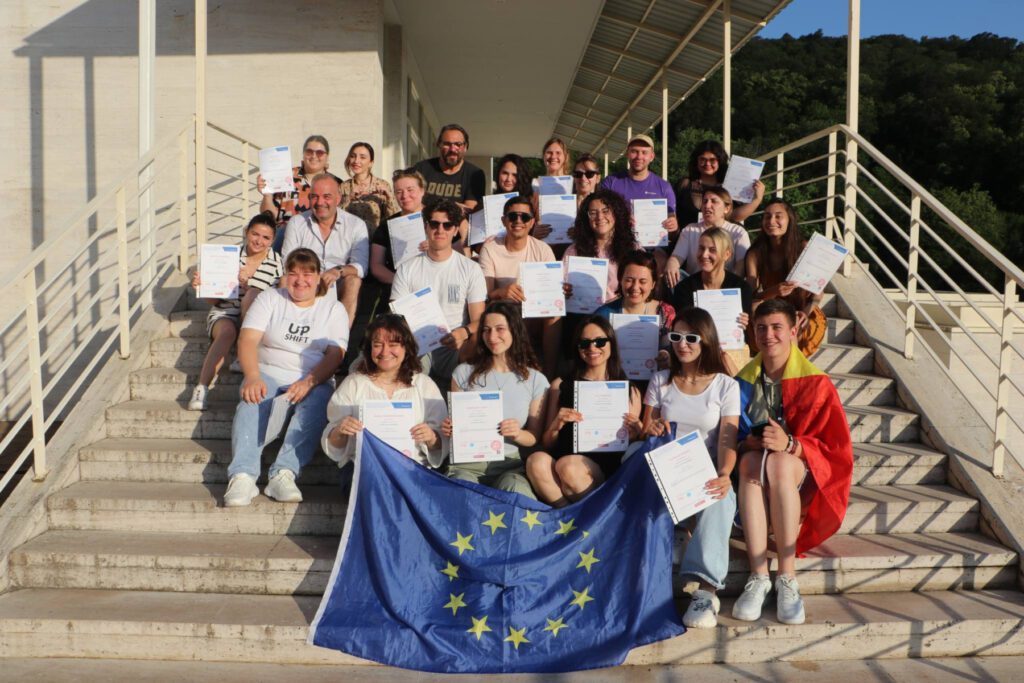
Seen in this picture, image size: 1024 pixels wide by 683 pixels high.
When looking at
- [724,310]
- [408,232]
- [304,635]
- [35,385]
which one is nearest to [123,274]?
[35,385]

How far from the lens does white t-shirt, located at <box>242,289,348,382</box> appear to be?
210 inches

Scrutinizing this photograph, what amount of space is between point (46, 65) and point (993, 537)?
1063 centimetres

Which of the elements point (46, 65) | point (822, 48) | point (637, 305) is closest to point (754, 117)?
point (822, 48)

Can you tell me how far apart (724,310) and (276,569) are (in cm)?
293

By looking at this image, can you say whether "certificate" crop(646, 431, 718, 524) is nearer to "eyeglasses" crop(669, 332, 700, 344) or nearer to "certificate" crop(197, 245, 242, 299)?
"eyeglasses" crop(669, 332, 700, 344)

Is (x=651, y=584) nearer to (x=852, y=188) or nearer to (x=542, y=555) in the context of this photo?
(x=542, y=555)

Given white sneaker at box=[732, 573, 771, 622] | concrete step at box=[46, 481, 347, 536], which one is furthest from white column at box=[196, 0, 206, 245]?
white sneaker at box=[732, 573, 771, 622]

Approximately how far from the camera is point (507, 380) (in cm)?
480

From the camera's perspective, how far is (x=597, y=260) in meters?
5.77

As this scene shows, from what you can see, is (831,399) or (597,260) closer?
(831,399)

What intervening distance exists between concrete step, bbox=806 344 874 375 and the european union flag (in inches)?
99.3

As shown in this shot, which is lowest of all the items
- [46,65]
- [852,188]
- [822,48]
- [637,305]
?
[637,305]

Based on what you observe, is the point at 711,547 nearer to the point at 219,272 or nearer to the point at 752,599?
the point at 752,599

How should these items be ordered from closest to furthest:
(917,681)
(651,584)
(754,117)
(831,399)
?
(917,681) < (651,584) < (831,399) < (754,117)
